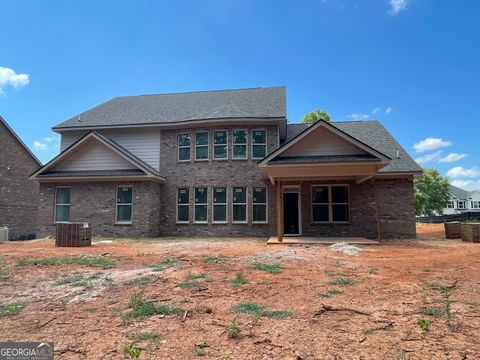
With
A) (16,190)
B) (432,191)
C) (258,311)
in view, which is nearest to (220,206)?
(258,311)

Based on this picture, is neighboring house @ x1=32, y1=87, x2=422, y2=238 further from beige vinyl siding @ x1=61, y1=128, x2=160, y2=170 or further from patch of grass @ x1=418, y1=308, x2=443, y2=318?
patch of grass @ x1=418, y1=308, x2=443, y2=318

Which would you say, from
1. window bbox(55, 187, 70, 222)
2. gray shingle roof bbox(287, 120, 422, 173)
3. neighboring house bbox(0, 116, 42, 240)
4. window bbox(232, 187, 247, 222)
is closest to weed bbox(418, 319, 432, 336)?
gray shingle roof bbox(287, 120, 422, 173)

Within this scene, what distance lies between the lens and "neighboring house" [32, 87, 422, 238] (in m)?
16.0

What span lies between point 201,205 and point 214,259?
8.42 meters

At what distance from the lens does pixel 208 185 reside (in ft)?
56.8

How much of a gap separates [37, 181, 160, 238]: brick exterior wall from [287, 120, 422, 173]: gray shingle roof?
8255mm

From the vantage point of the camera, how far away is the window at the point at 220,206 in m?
17.1

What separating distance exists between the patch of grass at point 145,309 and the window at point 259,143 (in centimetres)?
1259

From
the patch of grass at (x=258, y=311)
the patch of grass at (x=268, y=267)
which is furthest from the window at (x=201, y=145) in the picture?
the patch of grass at (x=258, y=311)

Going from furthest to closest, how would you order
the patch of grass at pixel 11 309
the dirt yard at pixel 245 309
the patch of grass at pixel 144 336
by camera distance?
1. the patch of grass at pixel 11 309
2. the patch of grass at pixel 144 336
3. the dirt yard at pixel 245 309

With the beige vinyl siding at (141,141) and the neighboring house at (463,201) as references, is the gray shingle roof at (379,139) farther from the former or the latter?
the neighboring house at (463,201)

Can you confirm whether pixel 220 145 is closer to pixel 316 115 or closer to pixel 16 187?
pixel 16 187

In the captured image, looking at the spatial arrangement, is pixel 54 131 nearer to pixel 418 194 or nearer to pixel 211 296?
pixel 211 296

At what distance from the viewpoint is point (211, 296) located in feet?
18.0
